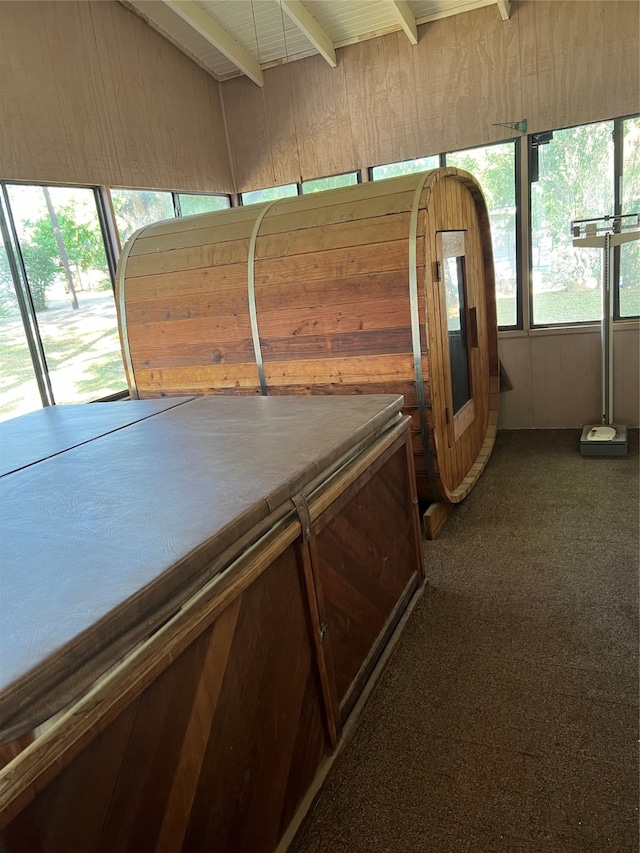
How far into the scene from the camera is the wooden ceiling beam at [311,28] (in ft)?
13.9

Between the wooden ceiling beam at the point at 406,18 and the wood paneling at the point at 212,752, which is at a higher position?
the wooden ceiling beam at the point at 406,18

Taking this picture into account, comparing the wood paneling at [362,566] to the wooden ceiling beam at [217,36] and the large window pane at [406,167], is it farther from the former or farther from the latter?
the wooden ceiling beam at [217,36]

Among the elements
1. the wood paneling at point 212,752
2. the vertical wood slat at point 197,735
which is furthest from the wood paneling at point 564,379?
the vertical wood slat at point 197,735

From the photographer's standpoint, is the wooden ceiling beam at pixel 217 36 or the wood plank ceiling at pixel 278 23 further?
the wood plank ceiling at pixel 278 23

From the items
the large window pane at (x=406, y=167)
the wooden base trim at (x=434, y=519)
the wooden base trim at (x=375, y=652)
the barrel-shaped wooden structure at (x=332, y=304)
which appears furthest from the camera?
the large window pane at (x=406, y=167)

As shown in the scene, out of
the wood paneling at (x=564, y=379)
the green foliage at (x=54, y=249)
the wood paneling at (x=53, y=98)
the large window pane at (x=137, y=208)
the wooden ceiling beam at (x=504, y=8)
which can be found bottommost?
the wood paneling at (x=564, y=379)

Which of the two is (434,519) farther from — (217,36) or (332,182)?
(217,36)

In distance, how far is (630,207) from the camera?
14.3 ft

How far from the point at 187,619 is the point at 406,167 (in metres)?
4.78

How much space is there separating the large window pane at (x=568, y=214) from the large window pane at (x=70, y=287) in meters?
3.38

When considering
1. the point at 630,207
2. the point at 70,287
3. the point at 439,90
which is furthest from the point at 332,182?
the point at 70,287

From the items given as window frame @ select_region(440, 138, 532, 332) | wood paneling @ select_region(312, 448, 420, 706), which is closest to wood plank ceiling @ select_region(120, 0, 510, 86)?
window frame @ select_region(440, 138, 532, 332)

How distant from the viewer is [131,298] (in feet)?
12.2

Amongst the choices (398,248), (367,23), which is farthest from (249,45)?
(398,248)
